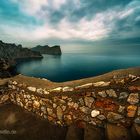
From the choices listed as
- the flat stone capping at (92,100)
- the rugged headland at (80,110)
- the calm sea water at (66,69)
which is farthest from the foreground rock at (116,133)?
the calm sea water at (66,69)

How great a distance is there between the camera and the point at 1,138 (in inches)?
152

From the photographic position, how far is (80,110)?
4035 millimetres

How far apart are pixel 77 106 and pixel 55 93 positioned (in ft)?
2.68

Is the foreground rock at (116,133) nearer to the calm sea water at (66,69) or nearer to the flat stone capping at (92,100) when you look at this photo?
the flat stone capping at (92,100)

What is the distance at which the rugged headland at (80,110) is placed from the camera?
3.48m

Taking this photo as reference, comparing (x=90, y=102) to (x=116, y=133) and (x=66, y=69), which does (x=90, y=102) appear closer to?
(x=116, y=133)

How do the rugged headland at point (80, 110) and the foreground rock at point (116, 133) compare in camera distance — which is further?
the rugged headland at point (80, 110)

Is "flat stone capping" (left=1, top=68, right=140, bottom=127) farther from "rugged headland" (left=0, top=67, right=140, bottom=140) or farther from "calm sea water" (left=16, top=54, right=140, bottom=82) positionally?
"calm sea water" (left=16, top=54, right=140, bottom=82)

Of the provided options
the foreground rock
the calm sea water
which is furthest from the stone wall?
the calm sea water

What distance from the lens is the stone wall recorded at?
3.48 meters

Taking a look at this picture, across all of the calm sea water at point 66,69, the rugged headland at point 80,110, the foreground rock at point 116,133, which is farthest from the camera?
the calm sea water at point 66,69

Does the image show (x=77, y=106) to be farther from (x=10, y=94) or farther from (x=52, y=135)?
(x=10, y=94)


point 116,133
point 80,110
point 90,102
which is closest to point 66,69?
point 80,110

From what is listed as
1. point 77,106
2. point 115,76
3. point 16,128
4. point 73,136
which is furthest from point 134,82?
point 16,128
